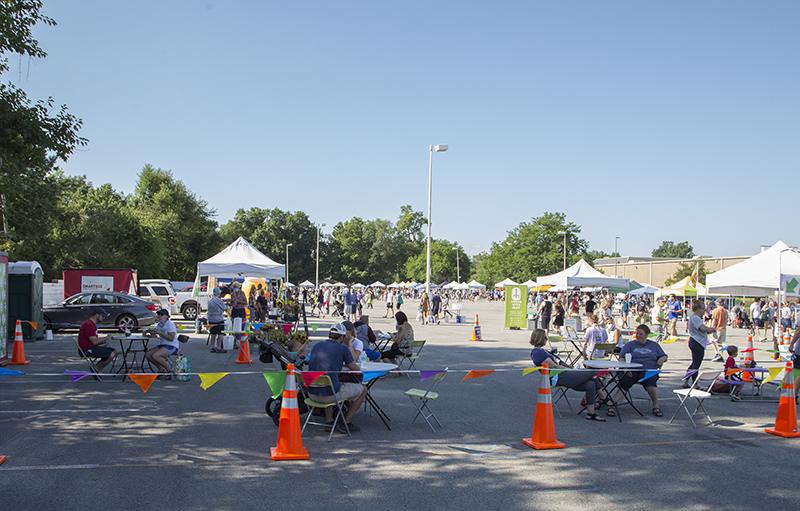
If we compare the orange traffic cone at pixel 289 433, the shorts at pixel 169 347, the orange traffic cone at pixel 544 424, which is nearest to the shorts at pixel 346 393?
the orange traffic cone at pixel 289 433

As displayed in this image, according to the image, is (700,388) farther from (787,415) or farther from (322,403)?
(322,403)

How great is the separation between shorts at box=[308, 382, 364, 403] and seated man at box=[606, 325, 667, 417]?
3.77 metres

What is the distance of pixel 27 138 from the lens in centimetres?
1146

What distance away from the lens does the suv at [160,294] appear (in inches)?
1038

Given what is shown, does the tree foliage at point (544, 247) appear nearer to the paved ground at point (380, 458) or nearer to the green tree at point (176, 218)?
the green tree at point (176, 218)

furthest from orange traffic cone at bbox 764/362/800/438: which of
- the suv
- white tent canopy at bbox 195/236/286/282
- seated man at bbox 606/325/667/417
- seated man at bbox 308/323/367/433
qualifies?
the suv

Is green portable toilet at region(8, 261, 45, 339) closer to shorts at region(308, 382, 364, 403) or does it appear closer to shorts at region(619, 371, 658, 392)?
shorts at region(308, 382, 364, 403)

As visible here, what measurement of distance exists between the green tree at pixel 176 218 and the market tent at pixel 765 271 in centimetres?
4525

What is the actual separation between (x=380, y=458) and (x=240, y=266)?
46.9 ft

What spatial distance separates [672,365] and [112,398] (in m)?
12.6

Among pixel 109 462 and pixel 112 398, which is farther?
pixel 112 398

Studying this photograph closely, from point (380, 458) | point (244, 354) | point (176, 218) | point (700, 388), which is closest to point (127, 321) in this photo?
point (244, 354)

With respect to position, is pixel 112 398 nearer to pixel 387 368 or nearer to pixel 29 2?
pixel 387 368

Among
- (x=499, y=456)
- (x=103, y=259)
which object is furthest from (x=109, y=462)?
(x=103, y=259)
